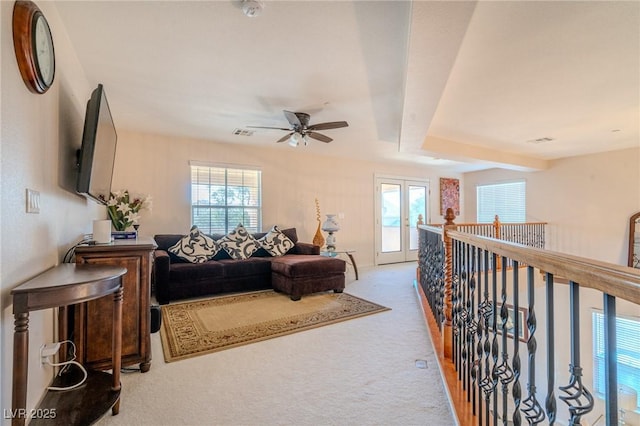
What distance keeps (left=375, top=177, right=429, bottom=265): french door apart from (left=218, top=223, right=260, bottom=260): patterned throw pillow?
3074mm

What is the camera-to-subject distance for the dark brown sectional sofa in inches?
149

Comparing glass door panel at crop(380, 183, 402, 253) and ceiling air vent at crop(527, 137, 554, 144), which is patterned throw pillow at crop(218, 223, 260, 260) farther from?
ceiling air vent at crop(527, 137, 554, 144)

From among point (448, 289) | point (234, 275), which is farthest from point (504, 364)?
point (234, 275)

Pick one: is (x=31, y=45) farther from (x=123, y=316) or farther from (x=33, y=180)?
(x=123, y=316)

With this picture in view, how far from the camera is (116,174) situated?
433cm

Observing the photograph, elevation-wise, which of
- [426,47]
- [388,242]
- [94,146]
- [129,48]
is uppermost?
[129,48]

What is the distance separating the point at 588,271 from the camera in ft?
2.30

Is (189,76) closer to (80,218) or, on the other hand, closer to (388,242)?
(80,218)

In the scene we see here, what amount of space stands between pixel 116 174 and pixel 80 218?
6.72 ft

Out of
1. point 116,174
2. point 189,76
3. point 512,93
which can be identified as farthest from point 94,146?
point 512,93

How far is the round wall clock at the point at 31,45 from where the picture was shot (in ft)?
4.22

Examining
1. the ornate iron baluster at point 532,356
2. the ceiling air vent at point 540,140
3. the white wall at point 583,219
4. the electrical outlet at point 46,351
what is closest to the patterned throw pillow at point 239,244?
the electrical outlet at point 46,351

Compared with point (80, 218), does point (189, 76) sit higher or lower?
higher

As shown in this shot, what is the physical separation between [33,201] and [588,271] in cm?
213
